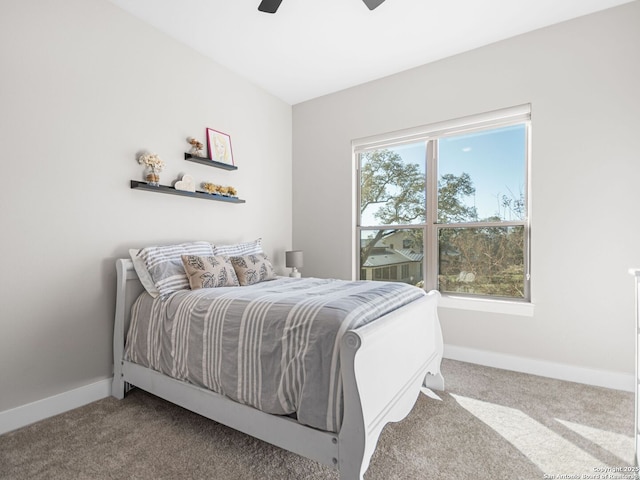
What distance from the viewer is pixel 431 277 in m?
3.35

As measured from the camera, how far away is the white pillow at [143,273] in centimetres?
230

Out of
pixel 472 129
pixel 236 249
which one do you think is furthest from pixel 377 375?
pixel 472 129

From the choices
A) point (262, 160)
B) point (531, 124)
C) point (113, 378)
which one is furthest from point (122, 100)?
point (531, 124)

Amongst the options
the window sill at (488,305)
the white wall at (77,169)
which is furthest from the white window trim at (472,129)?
the white wall at (77,169)

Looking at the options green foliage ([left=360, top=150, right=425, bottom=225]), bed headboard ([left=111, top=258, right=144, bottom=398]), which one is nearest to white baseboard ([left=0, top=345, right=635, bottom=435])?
bed headboard ([left=111, top=258, right=144, bottom=398])

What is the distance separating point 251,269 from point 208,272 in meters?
0.43

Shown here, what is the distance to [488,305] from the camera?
3004 mm

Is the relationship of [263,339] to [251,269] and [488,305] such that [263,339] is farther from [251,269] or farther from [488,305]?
[488,305]

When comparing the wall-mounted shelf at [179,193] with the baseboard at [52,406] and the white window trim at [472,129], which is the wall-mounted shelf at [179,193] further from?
the white window trim at [472,129]

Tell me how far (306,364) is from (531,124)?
272 centimetres

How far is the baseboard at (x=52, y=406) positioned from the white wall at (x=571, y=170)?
2879 mm

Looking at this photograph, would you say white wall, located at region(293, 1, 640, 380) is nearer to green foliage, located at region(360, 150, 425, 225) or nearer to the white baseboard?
the white baseboard

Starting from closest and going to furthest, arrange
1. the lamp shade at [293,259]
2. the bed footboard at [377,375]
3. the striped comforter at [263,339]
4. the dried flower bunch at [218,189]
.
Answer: the bed footboard at [377,375]
the striped comforter at [263,339]
the dried flower bunch at [218,189]
the lamp shade at [293,259]

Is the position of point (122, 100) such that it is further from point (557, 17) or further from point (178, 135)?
point (557, 17)
